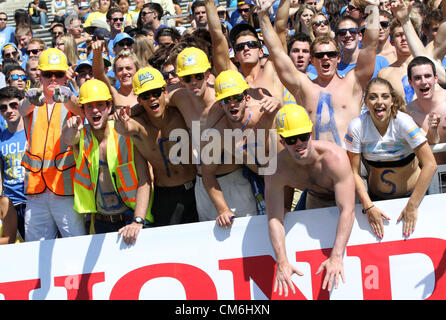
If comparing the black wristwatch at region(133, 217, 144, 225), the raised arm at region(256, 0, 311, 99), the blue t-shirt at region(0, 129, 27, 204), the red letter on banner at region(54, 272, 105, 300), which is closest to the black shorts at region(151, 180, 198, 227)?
the black wristwatch at region(133, 217, 144, 225)

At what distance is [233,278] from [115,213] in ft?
4.74

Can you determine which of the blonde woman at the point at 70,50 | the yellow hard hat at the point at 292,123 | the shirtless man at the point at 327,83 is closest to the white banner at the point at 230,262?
the yellow hard hat at the point at 292,123

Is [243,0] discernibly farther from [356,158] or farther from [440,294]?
[440,294]

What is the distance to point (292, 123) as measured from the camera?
183 inches

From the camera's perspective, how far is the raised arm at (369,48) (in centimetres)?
548

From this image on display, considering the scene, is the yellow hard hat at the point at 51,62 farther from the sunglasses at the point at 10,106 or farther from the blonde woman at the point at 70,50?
the blonde woman at the point at 70,50

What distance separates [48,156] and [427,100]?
360cm

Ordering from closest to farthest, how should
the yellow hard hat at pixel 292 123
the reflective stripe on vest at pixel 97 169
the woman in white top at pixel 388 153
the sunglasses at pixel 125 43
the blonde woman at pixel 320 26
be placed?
the yellow hard hat at pixel 292 123 < the woman in white top at pixel 388 153 < the reflective stripe on vest at pixel 97 169 < the blonde woman at pixel 320 26 < the sunglasses at pixel 125 43

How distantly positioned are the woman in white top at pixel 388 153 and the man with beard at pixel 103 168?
1.98 meters

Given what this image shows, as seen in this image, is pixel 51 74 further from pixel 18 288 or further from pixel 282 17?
pixel 282 17

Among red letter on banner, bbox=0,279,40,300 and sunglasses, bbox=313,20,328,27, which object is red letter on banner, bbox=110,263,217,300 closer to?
red letter on banner, bbox=0,279,40,300

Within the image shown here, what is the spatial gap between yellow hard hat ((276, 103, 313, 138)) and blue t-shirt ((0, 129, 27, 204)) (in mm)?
3172
